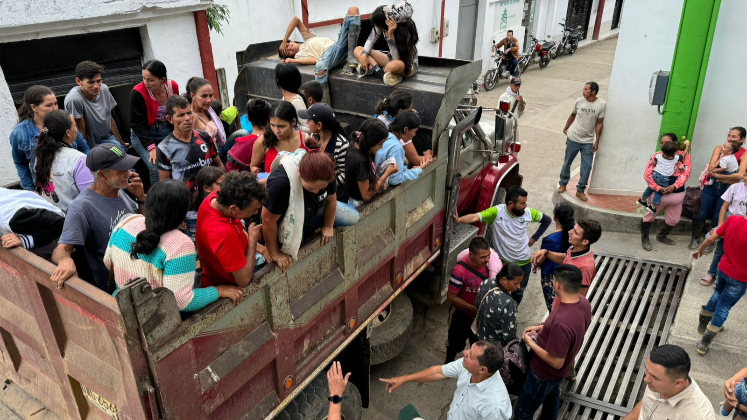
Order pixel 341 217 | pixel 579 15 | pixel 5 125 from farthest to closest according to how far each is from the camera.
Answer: pixel 579 15 → pixel 5 125 → pixel 341 217

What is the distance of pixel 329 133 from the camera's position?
345 centimetres

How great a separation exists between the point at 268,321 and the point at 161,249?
741 mm

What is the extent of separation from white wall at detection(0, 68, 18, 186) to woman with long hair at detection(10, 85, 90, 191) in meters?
2.68

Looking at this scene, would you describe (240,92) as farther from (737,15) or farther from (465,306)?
(737,15)

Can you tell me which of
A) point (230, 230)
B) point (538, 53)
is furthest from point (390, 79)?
point (538, 53)

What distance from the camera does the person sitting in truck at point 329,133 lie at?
3.33m

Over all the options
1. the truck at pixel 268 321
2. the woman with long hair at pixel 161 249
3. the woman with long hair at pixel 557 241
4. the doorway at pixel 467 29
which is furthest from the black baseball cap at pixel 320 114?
the doorway at pixel 467 29

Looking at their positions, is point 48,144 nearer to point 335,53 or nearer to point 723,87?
point 335,53

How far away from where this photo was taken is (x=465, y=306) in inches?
160

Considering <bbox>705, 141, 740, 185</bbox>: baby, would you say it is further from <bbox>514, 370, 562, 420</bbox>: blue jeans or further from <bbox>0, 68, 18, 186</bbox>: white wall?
<bbox>0, 68, 18, 186</bbox>: white wall

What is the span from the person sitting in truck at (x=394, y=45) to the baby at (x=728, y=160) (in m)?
3.64

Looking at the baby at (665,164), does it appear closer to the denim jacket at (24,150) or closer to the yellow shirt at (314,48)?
the yellow shirt at (314,48)

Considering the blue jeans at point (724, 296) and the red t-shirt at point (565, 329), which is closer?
the red t-shirt at point (565, 329)

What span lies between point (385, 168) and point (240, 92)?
7.55ft
